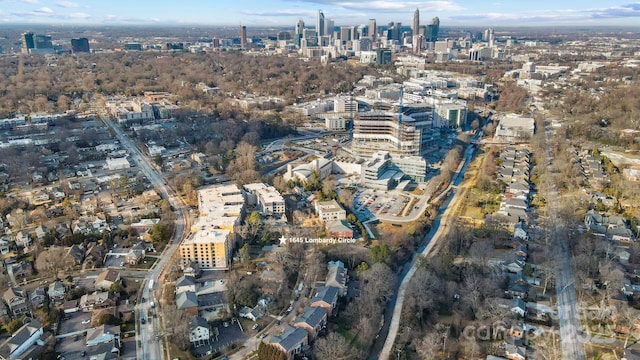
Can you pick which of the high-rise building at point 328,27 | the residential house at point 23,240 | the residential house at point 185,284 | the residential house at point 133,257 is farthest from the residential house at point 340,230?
the high-rise building at point 328,27

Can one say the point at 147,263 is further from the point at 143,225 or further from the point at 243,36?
the point at 243,36

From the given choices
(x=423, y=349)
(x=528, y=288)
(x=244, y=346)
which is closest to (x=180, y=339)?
(x=244, y=346)

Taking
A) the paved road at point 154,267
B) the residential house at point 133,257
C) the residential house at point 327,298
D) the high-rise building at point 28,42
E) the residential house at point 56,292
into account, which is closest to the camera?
the paved road at point 154,267

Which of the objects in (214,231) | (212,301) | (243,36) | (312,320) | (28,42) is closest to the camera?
(312,320)

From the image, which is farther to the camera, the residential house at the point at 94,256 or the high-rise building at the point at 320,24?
the high-rise building at the point at 320,24

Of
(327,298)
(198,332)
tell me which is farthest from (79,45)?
(327,298)

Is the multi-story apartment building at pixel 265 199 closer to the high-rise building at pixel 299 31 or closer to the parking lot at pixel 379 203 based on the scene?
the parking lot at pixel 379 203

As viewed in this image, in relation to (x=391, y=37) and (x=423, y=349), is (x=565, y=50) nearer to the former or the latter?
(x=391, y=37)
